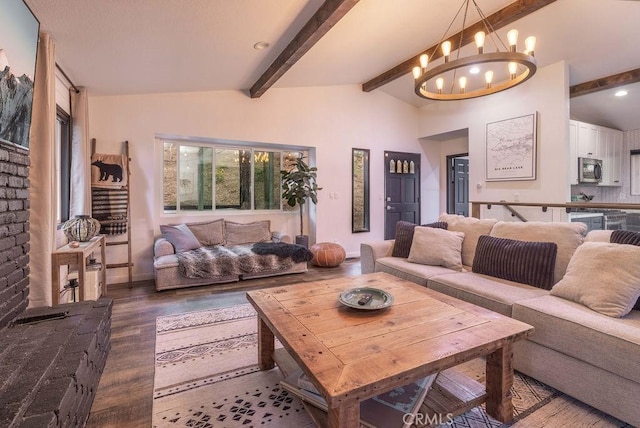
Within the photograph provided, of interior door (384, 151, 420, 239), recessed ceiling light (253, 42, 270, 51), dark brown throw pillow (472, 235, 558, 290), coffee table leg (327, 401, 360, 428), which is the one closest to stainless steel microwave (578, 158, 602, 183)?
interior door (384, 151, 420, 239)

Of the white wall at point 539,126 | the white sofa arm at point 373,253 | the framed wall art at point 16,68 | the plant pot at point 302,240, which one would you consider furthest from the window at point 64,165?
the white wall at point 539,126

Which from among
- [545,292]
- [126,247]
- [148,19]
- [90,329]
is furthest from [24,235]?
[545,292]

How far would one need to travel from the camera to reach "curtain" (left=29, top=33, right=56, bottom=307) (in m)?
2.24

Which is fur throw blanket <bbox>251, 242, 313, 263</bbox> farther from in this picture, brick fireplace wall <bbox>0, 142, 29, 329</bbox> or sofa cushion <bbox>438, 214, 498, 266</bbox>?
brick fireplace wall <bbox>0, 142, 29, 329</bbox>

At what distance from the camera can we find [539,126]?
438 cm

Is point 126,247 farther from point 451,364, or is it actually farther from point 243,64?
point 451,364

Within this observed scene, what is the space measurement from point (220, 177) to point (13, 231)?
3.20 meters

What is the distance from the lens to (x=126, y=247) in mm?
4184

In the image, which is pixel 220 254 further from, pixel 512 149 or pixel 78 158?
pixel 512 149

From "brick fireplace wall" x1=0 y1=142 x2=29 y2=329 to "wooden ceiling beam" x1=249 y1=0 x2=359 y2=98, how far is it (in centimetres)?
238

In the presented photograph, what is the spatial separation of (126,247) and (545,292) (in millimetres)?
4571

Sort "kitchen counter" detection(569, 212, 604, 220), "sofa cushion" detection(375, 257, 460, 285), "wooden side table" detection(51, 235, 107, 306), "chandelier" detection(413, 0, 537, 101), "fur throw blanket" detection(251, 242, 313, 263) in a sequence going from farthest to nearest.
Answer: "fur throw blanket" detection(251, 242, 313, 263), "kitchen counter" detection(569, 212, 604, 220), "sofa cushion" detection(375, 257, 460, 285), "wooden side table" detection(51, 235, 107, 306), "chandelier" detection(413, 0, 537, 101)

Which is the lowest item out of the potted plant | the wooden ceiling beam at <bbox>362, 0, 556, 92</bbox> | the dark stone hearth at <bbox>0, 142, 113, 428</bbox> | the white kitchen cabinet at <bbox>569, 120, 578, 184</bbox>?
the dark stone hearth at <bbox>0, 142, 113, 428</bbox>

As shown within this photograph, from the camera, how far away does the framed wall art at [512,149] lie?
176 inches
